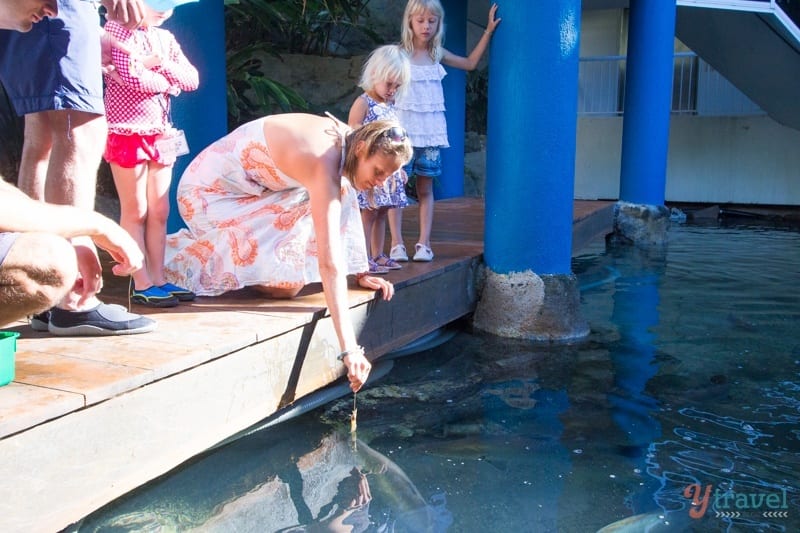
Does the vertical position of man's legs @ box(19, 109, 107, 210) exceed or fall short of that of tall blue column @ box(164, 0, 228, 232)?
it falls short

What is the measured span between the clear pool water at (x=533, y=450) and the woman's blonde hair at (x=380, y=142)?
1066 mm

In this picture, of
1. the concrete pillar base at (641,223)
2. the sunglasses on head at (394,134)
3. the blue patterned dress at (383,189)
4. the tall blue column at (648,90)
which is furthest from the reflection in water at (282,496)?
the tall blue column at (648,90)

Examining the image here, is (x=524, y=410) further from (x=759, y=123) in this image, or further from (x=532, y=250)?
(x=759, y=123)

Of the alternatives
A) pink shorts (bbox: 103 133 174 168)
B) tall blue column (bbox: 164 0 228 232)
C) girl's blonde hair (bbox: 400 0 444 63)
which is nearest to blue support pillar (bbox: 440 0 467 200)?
girl's blonde hair (bbox: 400 0 444 63)

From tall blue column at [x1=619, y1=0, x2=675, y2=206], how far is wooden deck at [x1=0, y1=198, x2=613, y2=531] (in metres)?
5.13

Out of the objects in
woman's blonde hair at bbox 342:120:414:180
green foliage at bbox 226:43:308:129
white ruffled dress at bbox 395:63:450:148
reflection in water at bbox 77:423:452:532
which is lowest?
reflection in water at bbox 77:423:452:532

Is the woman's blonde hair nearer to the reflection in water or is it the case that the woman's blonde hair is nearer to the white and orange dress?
the white and orange dress

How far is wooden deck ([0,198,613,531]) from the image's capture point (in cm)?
188

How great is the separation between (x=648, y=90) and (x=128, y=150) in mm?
6119

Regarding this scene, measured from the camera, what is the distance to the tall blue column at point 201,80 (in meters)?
4.35

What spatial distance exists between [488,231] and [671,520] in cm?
230

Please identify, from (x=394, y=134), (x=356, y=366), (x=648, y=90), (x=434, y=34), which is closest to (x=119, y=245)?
(x=356, y=366)

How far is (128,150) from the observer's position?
3055 mm

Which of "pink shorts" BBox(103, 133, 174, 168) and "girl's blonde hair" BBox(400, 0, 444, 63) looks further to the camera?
"girl's blonde hair" BBox(400, 0, 444, 63)
